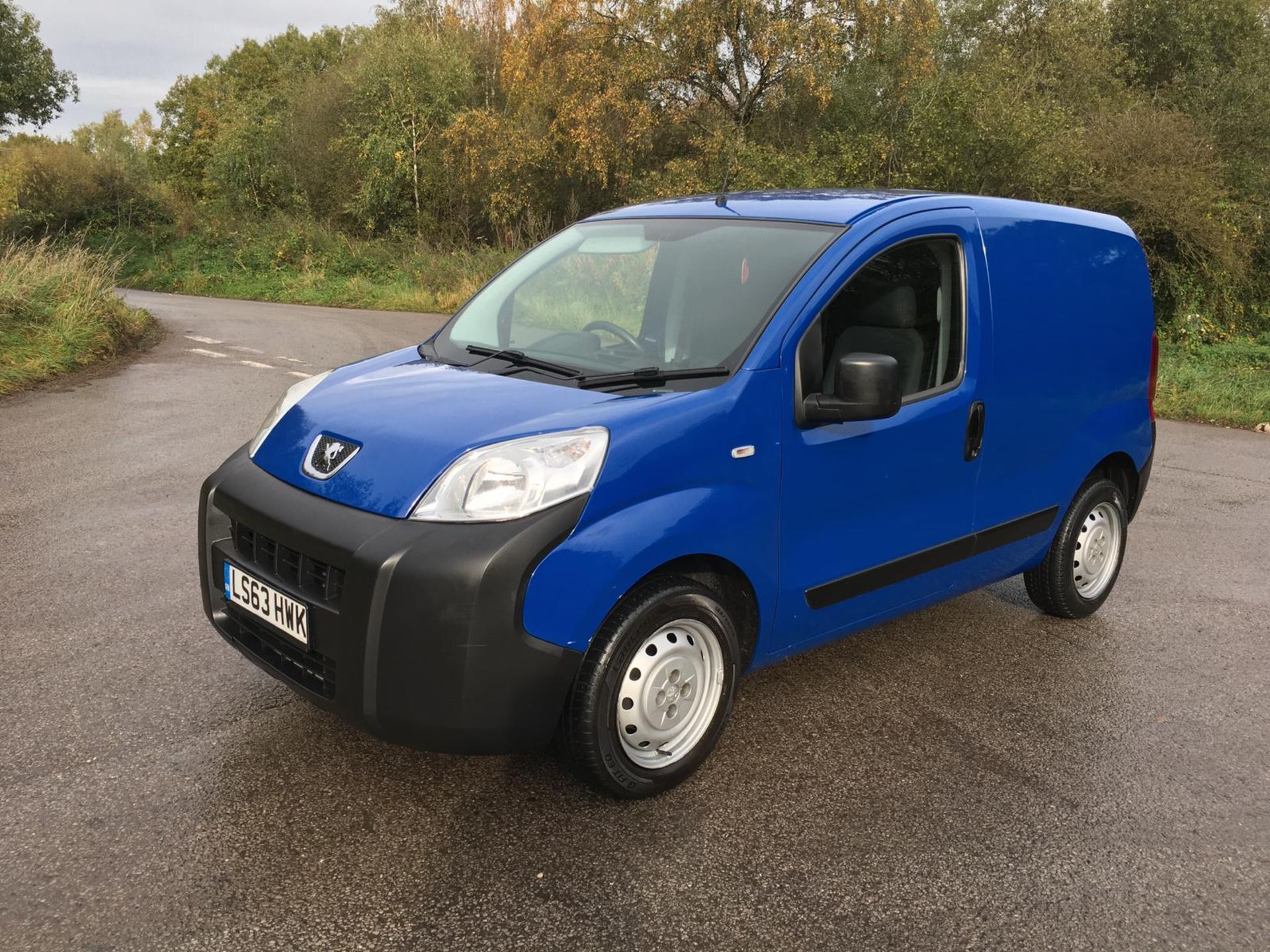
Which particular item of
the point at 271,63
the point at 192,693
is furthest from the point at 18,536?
the point at 271,63

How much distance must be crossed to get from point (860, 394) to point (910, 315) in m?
0.74

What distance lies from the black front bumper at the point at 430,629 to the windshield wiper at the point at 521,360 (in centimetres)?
77

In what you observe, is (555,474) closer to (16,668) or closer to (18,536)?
(16,668)

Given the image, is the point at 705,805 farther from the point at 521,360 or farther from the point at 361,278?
the point at 361,278

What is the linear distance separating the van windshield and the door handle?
86 centimetres

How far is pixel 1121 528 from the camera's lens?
194 inches

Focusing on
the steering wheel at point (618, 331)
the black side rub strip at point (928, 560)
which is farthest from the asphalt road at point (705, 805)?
the steering wheel at point (618, 331)

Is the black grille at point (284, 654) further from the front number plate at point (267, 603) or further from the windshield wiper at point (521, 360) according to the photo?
the windshield wiper at point (521, 360)

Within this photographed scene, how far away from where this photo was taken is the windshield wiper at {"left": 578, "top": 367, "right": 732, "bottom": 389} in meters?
3.21

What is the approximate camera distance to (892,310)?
370 cm

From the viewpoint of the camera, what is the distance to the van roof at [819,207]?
372 centimetres

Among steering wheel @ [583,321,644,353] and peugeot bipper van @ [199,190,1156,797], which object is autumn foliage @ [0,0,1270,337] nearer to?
peugeot bipper van @ [199,190,1156,797]

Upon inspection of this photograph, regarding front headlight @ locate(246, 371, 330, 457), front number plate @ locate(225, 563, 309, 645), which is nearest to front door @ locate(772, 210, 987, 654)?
front number plate @ locate(225, 563, 309, 645)

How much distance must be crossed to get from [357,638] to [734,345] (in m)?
1.44
